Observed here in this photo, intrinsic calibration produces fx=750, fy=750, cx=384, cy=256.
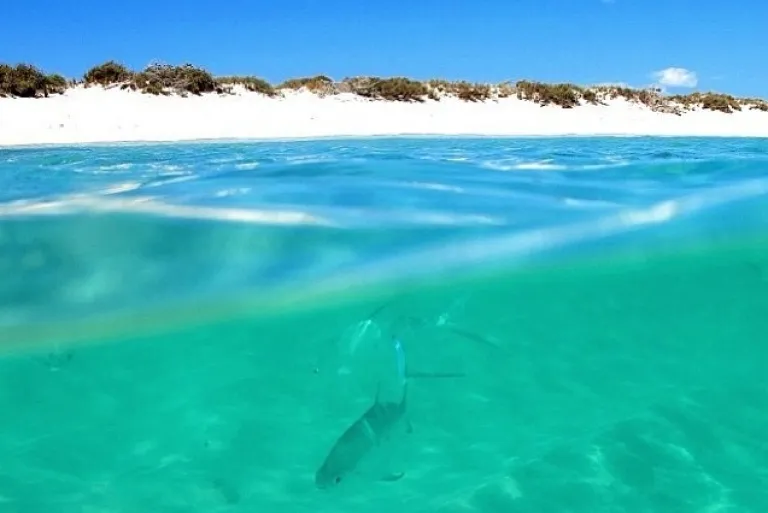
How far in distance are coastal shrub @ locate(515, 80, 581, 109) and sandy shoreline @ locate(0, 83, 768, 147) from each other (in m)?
0.34

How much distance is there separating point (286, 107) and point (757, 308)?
11.6m

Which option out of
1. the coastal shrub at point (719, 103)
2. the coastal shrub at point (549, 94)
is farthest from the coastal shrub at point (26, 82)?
the coastal shrub at point (719, 103)

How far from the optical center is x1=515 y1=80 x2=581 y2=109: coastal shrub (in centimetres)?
2141

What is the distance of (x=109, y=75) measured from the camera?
18.6 meters

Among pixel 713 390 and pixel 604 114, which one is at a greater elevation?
pixel 604 114

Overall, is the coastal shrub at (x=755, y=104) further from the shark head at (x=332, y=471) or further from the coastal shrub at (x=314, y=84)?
the shark head at (x=332, y=471)

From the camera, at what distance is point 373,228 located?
24.1ft

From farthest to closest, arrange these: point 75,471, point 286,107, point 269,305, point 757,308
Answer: point 286,107
point 757,308
point 269,305
point 75,471

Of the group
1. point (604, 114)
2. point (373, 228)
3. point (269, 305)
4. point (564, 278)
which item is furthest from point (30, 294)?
point (604, 114)

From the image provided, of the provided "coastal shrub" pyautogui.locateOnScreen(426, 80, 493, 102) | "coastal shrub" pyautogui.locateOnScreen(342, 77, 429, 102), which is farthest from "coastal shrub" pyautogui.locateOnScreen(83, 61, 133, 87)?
"coastal shrub" pyautogui.locateOnScreen(426, 80, 493, 102)

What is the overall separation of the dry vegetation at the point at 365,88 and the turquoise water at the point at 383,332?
8108 mm

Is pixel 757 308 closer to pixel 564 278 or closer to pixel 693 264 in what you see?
pixel 693 264

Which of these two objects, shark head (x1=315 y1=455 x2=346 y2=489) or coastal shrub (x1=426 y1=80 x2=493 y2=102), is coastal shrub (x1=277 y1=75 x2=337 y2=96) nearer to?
coastal shrub (x1=426 y1=80 x2=493 y2=102)

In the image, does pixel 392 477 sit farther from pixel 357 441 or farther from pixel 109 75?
pixel 109 75
